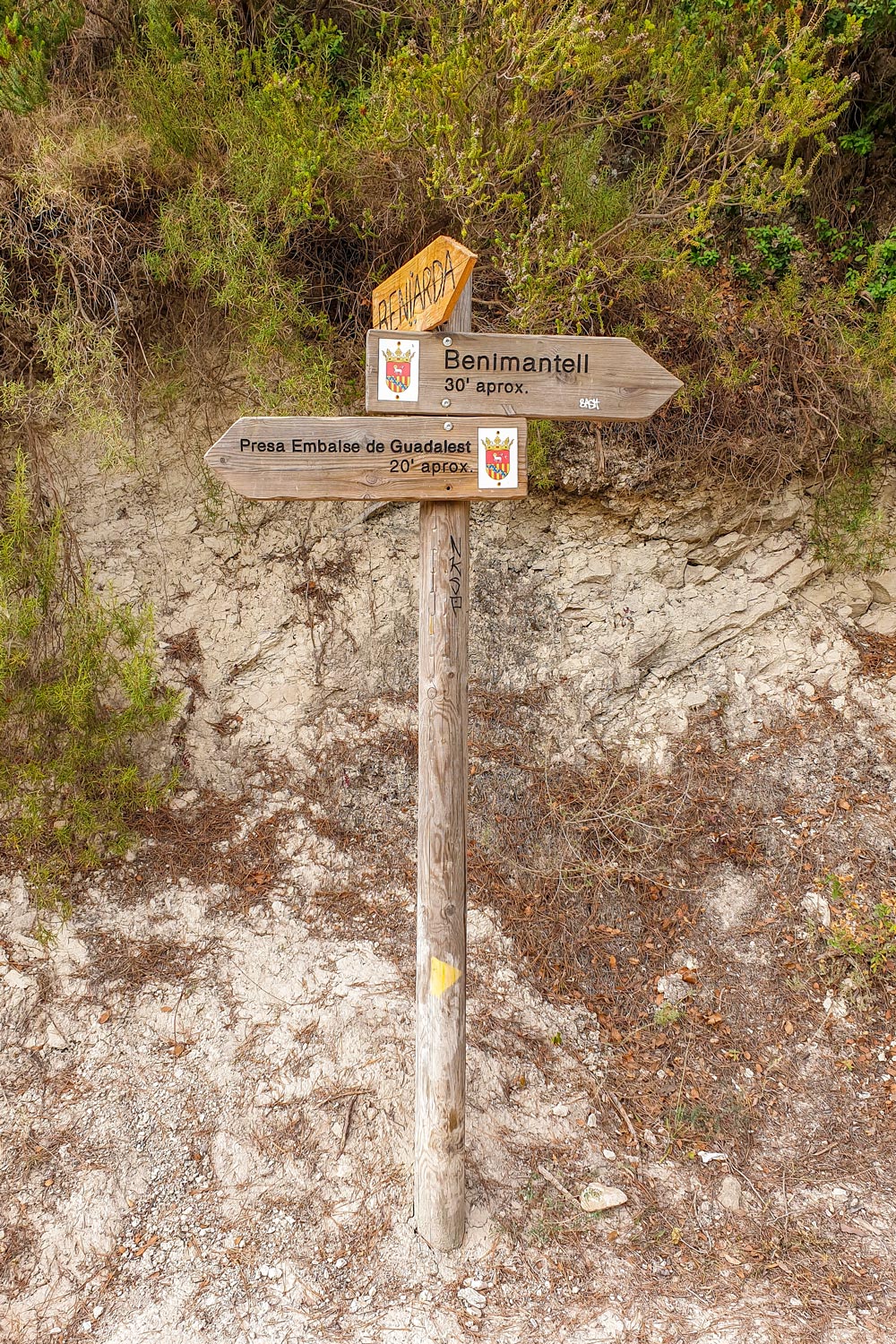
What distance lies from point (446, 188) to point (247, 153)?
1089 millimetres

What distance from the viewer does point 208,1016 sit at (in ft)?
12.9

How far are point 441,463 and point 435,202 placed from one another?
257 cm

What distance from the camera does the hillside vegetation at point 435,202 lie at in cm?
429

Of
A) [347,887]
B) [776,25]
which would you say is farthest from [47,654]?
[776,25]

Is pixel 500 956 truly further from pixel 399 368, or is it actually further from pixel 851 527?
pixel 851 527

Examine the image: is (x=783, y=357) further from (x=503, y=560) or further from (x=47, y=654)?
(x=47, y=654)

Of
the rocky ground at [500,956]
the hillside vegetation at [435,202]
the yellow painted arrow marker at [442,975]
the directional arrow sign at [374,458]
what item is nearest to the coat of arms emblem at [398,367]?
the directional arrow sign at [374,458]

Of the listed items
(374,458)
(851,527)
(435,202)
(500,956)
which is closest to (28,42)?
(435,202)

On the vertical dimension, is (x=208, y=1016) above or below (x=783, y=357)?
below

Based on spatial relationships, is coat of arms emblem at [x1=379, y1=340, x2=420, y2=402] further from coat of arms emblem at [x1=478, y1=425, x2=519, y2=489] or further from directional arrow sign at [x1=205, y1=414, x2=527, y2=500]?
coat of arms emblem at [x1=478, y1=425, x2=519, y2=489]

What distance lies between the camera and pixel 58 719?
438 centimetres

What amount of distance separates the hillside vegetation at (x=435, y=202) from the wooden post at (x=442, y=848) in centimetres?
203

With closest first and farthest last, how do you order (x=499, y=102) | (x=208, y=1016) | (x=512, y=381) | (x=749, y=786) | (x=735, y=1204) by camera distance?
(x=512, y=381) < (x=735, y=1204) < (x=208, y=1016) < (x=499, y=102) < (x=749, y=786)

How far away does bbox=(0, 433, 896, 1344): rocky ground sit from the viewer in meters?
3.17
